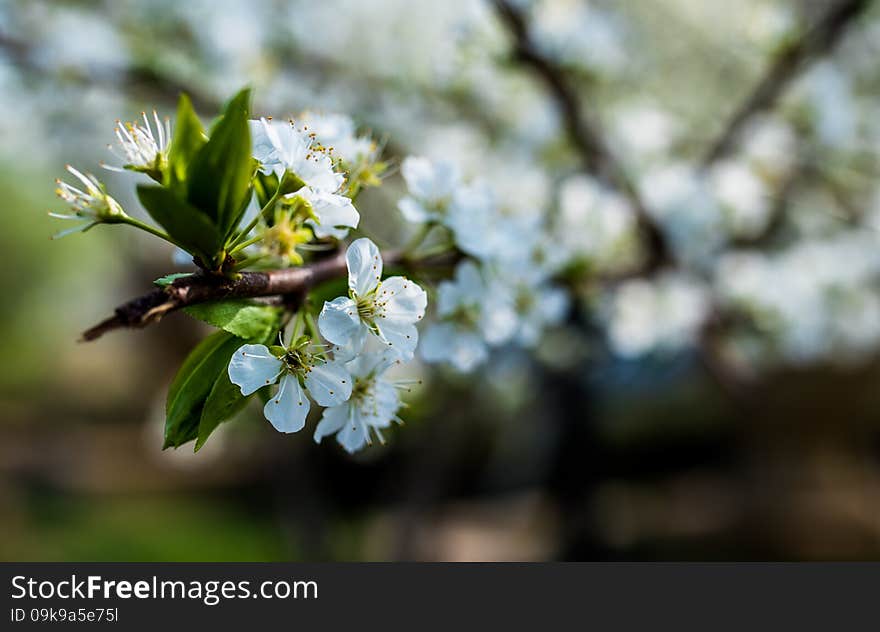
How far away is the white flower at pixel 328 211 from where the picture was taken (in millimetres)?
599

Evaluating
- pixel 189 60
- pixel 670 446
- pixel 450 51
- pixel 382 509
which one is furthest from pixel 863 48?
pixel 382 509

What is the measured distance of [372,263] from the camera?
64 cm

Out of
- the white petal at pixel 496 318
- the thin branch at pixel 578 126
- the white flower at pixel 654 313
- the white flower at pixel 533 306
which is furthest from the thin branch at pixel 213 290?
the white flower at pixel 654 313

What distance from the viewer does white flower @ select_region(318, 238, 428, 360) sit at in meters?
0.60

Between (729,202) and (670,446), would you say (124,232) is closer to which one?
(729,202)

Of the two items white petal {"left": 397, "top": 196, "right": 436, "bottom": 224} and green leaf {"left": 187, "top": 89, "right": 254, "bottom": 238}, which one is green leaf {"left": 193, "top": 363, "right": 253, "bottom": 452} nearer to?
green leaf {"left": 187, "top": 89, "right": 254, "bottom": 238}

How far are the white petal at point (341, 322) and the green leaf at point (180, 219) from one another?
0.36 ft

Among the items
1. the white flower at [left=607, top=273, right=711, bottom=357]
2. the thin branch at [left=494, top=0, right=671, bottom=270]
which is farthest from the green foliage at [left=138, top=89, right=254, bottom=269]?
the white flower at [left=607, top=273, right=711, bottom=357]

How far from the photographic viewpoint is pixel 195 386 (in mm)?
591

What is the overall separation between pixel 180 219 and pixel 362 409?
291 millimetres

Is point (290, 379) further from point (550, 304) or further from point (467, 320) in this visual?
point (550, 304)

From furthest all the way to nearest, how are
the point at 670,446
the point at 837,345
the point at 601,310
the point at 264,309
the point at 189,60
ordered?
the point at 670,446, the point at 837,345, the point at 189,60, the point at 601,310, the point at 264,309

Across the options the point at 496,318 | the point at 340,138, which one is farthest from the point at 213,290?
the point at 496,318

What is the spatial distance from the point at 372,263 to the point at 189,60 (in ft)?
5.11
